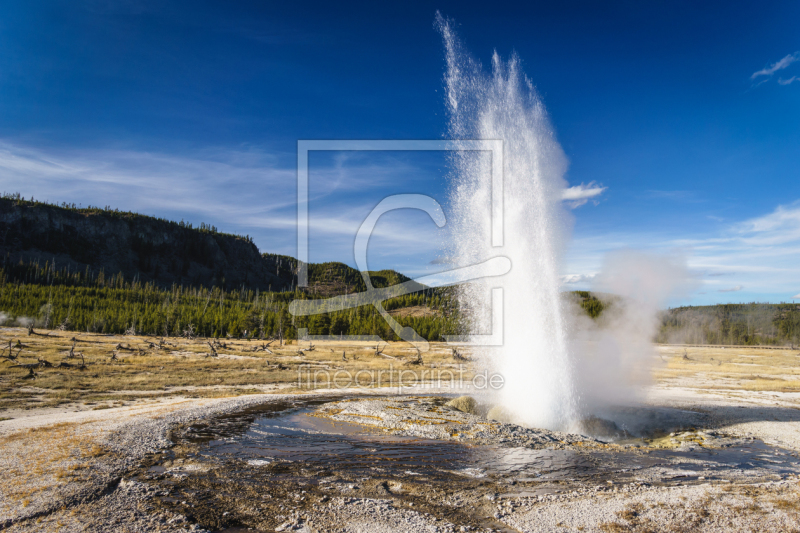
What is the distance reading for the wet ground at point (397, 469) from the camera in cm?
770

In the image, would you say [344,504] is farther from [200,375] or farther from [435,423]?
[200,375]

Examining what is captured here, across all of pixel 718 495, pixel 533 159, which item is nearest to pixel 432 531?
pixel 718 495

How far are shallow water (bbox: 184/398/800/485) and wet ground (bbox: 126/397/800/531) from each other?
0.09 ft

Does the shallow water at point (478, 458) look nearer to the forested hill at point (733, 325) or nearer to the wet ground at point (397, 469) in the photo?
the wet ground at point (397, 469)

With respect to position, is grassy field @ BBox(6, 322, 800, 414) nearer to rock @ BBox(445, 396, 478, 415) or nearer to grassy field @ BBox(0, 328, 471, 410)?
grassy field @ BBox(0, 328, 471, 410)

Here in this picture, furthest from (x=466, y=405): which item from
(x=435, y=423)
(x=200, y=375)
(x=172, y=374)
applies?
(x=172, y=374)

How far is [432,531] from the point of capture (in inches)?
266

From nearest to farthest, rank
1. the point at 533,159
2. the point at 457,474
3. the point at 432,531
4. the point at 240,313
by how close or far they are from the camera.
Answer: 1. the point at 432,531
2. the point at 457,474
3. the point at 533,159
4. the point at 240,313

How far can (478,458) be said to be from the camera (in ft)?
36.1

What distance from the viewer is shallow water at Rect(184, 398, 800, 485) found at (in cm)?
967

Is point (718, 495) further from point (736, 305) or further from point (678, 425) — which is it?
point (736, 305)

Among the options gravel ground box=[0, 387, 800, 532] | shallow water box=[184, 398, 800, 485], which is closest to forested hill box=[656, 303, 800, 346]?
shallow water box=[184, 398, 800, 485]

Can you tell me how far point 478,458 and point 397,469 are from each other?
2.34 meters

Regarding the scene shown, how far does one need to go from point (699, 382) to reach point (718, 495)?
91.4 ft
